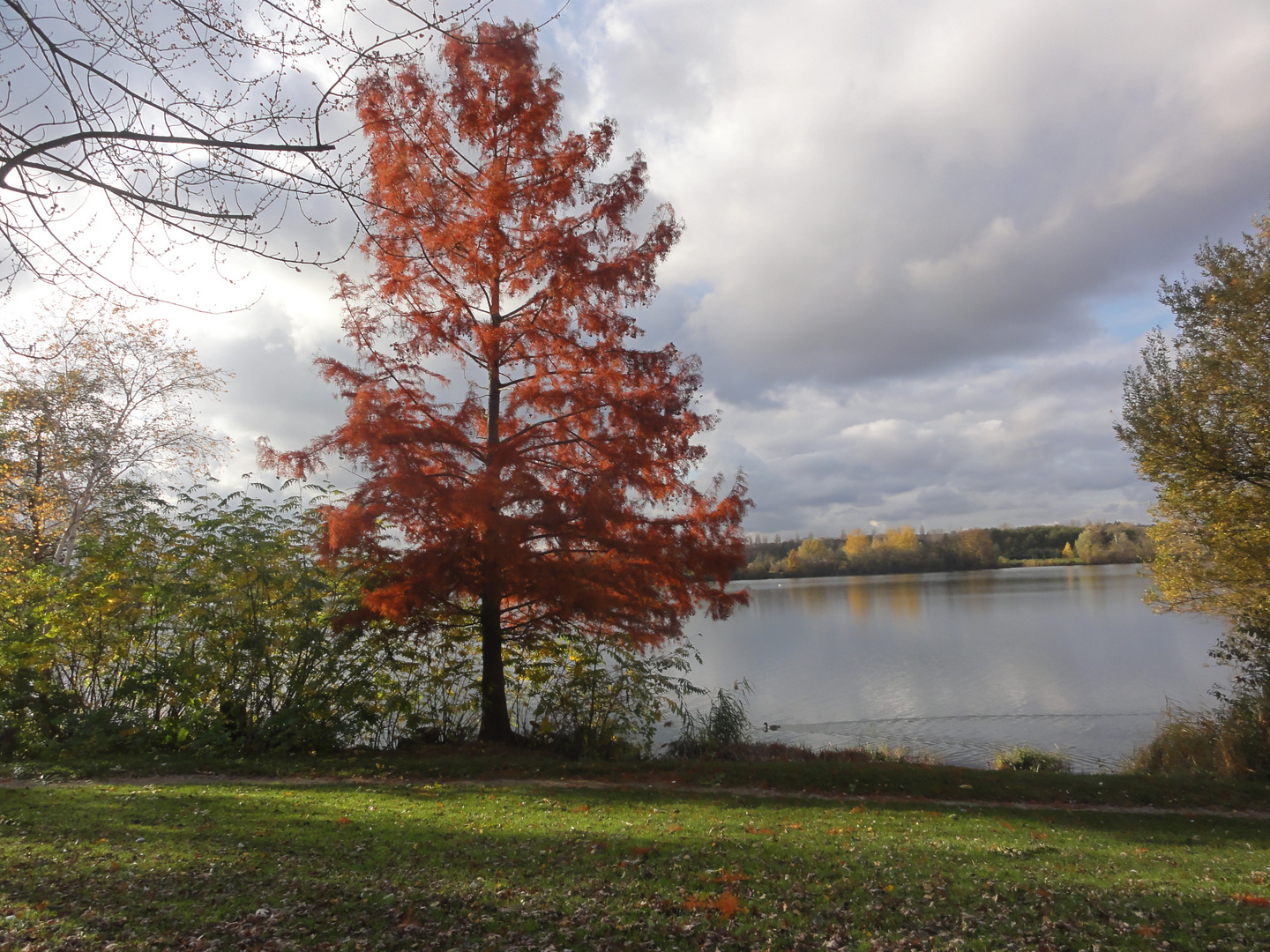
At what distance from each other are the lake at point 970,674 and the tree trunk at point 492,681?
167 inches

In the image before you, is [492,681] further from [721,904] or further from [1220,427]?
[1220,427]

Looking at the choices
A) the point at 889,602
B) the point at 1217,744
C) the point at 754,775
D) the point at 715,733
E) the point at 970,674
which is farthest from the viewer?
the point at 889,602

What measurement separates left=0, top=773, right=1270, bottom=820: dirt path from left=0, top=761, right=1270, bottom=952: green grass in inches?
37.5

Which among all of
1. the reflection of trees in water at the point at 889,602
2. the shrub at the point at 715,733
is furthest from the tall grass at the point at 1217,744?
the reflection of trees in water at the point at 889,602

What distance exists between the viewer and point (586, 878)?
527 cm

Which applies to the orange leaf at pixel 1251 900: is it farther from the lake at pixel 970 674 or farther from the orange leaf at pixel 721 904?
the lake at pixel 970 674

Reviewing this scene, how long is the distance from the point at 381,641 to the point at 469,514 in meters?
3.65

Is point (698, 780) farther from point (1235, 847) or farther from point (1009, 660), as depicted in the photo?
point (1009, 660)

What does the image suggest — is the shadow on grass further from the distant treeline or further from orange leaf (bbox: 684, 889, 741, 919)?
the distant treeline

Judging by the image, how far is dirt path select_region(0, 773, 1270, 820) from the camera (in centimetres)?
911

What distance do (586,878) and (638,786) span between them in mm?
4661

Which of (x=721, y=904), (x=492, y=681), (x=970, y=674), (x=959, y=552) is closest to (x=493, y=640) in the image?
(x=492, y=681)

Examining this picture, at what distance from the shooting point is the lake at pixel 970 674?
16844 millimetres

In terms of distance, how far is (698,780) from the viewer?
1005 centimetres
